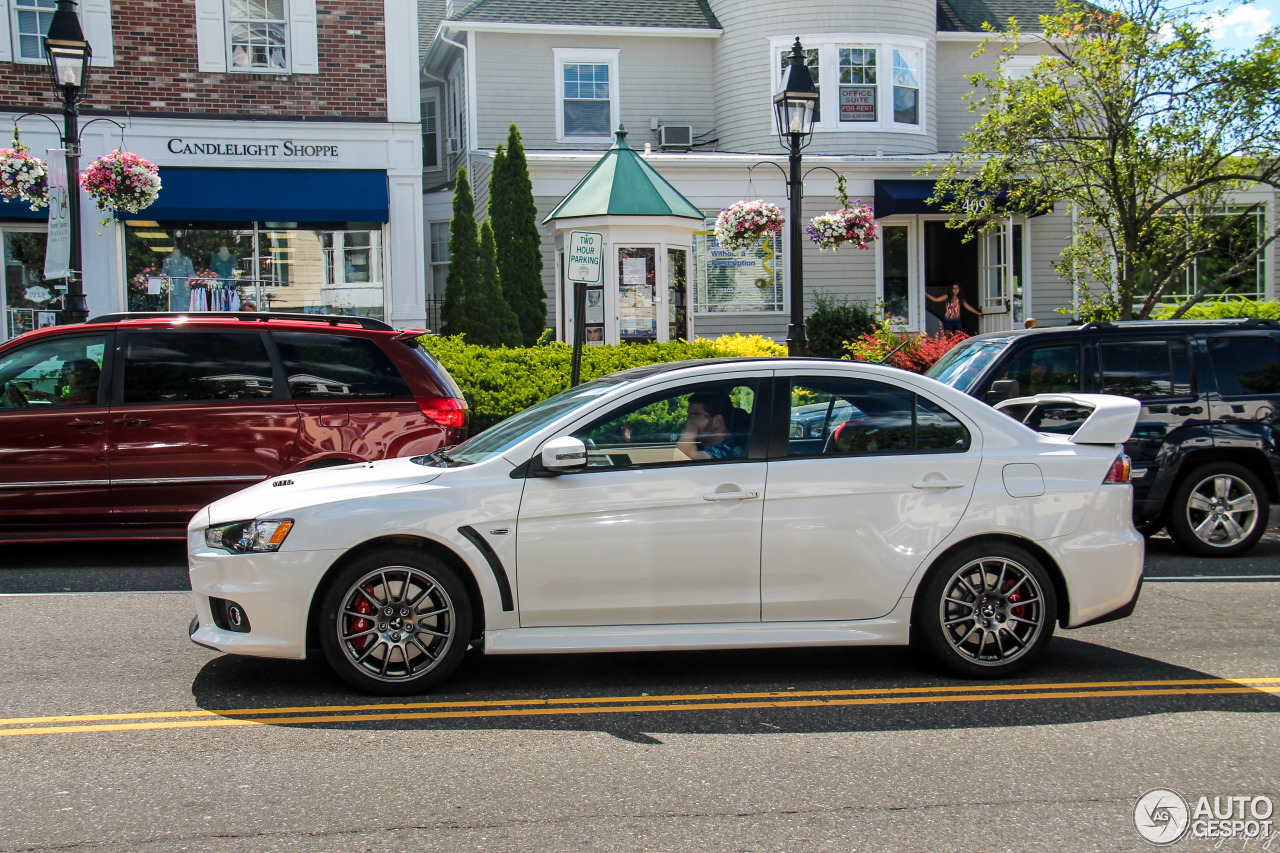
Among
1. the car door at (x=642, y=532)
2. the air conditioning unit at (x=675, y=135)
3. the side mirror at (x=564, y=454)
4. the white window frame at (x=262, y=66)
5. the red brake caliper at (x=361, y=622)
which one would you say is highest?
the white window frame at (x=262, y=66)

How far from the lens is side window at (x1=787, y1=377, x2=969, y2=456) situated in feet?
18.4

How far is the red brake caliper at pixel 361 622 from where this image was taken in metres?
5.20

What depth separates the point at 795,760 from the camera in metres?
4.56

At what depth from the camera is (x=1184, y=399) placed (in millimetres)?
9164

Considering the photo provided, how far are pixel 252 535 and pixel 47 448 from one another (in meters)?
4.18

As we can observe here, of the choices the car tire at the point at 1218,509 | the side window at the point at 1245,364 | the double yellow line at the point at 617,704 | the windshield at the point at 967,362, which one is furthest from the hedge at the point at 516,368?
the double yellow line at the point at 617,704

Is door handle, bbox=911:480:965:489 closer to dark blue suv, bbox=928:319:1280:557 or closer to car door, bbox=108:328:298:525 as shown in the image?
dark blue suv, bbox=928:319:1280:557

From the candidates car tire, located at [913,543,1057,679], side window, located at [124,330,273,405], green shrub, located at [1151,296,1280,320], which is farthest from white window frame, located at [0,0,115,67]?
green shrub, located at [1151,296,1280,320]

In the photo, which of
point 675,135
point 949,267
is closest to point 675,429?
point 675,135

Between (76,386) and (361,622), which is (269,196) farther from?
(361,622)

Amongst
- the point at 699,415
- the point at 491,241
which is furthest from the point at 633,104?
the point at 699,415

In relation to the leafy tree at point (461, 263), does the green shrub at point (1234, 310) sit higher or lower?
lower

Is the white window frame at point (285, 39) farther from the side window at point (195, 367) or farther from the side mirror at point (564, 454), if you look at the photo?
the side mirror at point (564, 454)

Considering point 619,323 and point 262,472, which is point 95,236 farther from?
point 262,472
